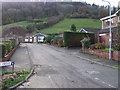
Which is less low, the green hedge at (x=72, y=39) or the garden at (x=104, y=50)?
the green hedge at (x=72, y=39)

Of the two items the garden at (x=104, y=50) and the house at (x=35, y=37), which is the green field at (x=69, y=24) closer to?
the house at (x=35, y=37)

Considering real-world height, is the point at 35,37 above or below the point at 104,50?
above

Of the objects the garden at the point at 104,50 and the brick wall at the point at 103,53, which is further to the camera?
the garden at the point at 104,50

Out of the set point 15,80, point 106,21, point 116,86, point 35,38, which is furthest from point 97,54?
point 35,38

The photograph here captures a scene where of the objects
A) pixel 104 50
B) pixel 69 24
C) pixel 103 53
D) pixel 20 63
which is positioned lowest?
pixel 20 63

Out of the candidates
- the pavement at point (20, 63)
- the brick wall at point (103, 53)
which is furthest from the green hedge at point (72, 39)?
the pavement at point (20, 63)

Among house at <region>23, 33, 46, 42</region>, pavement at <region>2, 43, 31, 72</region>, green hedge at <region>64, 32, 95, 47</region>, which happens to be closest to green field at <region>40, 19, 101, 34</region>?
house at <region>23, 33, 46, 42</region>

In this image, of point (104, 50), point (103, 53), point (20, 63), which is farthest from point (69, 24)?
point (20, 63)

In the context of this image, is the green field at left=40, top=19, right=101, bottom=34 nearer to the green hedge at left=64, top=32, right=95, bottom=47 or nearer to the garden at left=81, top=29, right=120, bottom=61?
the green hedge at left=64, top=32, right=95, bottom=47

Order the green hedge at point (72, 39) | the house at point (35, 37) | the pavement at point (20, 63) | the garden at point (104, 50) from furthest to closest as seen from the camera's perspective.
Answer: the house at point (35, 37) < the green hedge at point (72, 39) < the garden at point (104, 50) < the pavement at point (20, 63)

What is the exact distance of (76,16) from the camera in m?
69.6

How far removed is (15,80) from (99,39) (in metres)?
23.5

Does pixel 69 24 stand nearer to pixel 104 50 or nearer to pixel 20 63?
pixel 104 50

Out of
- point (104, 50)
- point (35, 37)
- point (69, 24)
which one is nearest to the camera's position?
point (104, 50)
